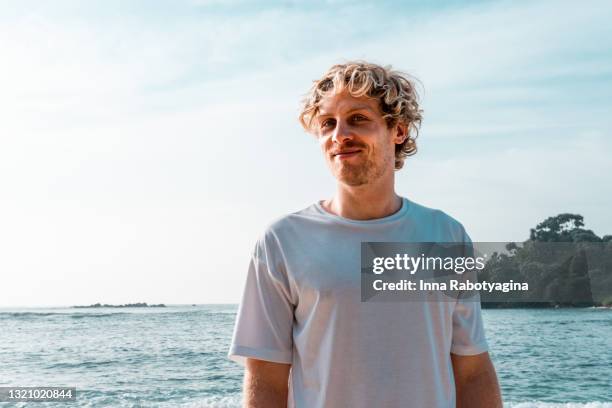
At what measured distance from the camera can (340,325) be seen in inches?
83.0

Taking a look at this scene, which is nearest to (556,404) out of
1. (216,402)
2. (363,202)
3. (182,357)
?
(216,402)

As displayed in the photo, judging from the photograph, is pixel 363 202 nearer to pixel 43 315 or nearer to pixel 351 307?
pixel 351 307

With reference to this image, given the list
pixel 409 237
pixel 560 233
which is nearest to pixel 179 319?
pixel 560 233

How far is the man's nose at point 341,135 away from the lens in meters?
2.20

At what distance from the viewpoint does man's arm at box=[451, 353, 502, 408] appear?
2.27 meters

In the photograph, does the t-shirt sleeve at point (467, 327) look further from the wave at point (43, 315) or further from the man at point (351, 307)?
the wave at point (43, 315)

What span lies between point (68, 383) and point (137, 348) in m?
5.55

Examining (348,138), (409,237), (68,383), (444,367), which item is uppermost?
(348,138)

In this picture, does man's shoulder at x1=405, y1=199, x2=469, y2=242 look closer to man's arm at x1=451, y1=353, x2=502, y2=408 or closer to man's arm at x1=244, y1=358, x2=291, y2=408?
man's arm at x1=451, y1=353, x2=502, y2=408

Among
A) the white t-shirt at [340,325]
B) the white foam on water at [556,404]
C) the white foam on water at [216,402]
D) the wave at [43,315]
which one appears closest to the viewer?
the white t-shirt at [340,325]

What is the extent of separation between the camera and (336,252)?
219 centimetres

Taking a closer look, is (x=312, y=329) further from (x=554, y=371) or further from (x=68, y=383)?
(x=554, y=371)

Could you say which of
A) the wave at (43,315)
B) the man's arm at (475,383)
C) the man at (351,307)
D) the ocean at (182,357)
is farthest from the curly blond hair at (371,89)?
the wave at (43,315)

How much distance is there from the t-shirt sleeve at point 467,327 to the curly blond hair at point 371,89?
0.47 metres
